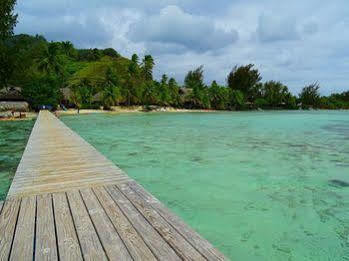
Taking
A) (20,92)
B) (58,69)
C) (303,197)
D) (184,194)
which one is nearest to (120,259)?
(184,194)

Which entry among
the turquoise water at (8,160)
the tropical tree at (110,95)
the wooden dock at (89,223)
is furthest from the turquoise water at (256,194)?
the tropical tree at (110,95)

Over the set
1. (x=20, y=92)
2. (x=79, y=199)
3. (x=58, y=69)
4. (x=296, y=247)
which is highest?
(x=58, y=69)

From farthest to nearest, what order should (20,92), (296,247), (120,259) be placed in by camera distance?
(20,92)
(296,247)
(120,259)

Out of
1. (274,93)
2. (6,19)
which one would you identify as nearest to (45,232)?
(6,19)

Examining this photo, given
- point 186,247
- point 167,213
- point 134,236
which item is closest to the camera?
point 186,247

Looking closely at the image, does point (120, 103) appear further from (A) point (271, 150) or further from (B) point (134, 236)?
(B) point (134, 236)

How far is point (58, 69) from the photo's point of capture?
46594mm

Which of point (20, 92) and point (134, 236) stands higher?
point (20, 92)

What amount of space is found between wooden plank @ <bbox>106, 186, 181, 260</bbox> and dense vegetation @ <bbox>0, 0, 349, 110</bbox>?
20360mm

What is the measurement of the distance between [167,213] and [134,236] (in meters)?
0.58

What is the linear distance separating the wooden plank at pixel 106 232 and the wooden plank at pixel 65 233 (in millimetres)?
196

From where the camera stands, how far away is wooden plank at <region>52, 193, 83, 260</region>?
7.35ft

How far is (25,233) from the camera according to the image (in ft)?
8.58

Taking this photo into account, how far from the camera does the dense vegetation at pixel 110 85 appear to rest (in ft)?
72.3
